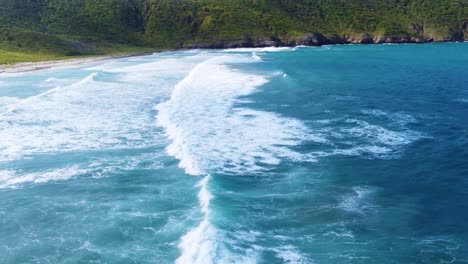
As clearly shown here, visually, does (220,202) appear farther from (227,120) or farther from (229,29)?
(229,29)

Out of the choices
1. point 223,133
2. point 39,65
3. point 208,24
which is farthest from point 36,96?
point 208,24

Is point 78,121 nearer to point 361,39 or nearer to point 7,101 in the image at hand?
point 7,101

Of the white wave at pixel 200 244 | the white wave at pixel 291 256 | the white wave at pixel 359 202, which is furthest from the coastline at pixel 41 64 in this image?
the white wave at pixel 291 256

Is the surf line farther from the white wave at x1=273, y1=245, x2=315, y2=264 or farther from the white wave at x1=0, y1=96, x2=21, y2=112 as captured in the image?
the white wave at x1=0, y1=96, x2=21, y2=112

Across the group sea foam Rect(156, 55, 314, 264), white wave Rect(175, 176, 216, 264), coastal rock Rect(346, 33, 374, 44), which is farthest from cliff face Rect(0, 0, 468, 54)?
white wave Rect(175, 176, 216, 264)

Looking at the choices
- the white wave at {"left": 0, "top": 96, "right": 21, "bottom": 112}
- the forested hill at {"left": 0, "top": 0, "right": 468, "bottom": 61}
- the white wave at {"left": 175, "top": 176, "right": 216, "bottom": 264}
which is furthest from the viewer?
the forested hill at {"left": 0, "top": 0, "right": 468, "bottom": 61}

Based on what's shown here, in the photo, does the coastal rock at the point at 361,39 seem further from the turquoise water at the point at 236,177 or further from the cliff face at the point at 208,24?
the turquoise water at the point at 236,177

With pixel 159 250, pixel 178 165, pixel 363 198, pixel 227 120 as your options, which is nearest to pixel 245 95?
pixel 227 120
